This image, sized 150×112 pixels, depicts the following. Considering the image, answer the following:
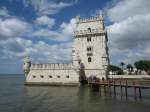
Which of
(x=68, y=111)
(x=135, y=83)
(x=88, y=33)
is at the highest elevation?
(x=88, y=33)

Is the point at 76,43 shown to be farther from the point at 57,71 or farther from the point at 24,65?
the point at 24,65

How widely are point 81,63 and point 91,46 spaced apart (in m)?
4.76

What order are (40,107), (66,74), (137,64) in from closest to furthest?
(40,107) < (66,74) < (137,64)

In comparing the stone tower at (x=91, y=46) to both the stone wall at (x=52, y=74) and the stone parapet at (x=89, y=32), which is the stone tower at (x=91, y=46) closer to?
the stone parapet at (x=89, y=32)

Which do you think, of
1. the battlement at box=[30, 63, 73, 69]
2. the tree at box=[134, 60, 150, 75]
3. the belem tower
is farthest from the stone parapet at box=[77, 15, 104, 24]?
the tree at box=[134, 60, 150, 75]

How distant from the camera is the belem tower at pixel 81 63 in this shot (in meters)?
51.3

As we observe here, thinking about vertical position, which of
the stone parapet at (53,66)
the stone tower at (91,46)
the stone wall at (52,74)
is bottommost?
the stone wall at (52,74)

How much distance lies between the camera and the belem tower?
51312 millimetres

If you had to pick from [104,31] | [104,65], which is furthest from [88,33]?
[104,65]

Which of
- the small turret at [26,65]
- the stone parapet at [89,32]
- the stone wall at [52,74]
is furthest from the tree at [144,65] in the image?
the small turret at [26,65]

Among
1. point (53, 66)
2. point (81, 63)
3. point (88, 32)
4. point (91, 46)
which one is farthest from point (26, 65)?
point (88, 32)

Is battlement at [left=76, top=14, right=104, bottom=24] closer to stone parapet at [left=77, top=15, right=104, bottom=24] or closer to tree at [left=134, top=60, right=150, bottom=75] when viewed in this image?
stone parapet at [left=77, top=15, right=104, bottom=24]

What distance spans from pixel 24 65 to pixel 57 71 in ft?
28.3

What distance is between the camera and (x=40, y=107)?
89.5 ft
